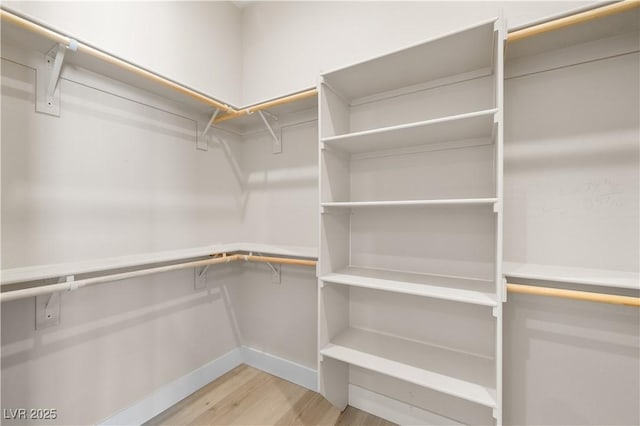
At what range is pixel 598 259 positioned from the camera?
1.10 m

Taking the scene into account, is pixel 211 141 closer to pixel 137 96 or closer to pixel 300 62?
pixel 137 96

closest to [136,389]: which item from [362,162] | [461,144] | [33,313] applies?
[33,313]

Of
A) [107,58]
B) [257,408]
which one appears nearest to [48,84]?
[107,58]

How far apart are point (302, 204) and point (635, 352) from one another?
172cm

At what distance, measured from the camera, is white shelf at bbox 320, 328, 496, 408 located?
111 cm

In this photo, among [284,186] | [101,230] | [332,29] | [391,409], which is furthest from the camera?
[284,186]

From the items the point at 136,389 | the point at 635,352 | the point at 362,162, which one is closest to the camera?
the point at 635,352

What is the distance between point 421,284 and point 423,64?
1052mm

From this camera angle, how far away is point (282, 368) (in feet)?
6.40

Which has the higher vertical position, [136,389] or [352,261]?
[352,261]

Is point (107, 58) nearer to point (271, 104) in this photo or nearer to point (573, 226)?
point (271, 104)

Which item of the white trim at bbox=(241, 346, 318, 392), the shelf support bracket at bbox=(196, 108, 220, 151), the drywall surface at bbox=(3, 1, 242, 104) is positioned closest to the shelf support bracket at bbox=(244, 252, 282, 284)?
the white trim at bbox=(241, 346, 318, 392)

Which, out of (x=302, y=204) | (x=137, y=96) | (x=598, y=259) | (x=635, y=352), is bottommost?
(x=635, y=352)

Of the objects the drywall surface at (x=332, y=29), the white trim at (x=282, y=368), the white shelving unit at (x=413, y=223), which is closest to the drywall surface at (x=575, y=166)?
the white shelving unit at (x=413, y=223)
